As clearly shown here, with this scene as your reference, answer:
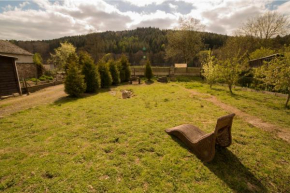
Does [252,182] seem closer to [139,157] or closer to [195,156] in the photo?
[195,156]

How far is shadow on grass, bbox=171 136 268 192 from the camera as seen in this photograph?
2525 millimetres

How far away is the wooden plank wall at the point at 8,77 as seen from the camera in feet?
33.0

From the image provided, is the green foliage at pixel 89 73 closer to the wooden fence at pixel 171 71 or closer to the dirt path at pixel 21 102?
the dirt path at pixel 21 102

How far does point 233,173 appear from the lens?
2832 millimetres

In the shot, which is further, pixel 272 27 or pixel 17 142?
pixel 272 27

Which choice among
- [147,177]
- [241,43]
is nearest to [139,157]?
[147,177]

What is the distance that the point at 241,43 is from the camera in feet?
88.3

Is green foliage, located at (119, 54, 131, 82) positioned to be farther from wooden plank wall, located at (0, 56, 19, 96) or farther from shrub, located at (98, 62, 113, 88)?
wooden plank wall, located at (0, 56, 19, 96)

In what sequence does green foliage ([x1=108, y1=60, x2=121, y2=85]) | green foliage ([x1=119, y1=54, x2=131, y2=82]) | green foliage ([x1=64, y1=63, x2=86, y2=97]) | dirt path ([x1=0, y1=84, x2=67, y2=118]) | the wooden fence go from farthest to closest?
1. the wooden fence
2. green foliage ([x1=119, y1=54, x2=131, y2=82])
3. green foliage ([x1=108, y1=60, x2=121, y2=85])
4. green foliage ([x1=64, y1=63, x2=86, y2=97])
5. dirt path ([x1=0, y1=84, x2=67, y2=118])

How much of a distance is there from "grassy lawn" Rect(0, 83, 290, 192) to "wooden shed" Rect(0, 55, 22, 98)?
7.71 meters

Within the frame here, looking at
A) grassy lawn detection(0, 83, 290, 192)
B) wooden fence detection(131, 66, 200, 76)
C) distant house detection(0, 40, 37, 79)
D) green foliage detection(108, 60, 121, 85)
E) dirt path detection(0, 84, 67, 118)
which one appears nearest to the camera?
grassy lawn detection(0, 83, 290, 192)

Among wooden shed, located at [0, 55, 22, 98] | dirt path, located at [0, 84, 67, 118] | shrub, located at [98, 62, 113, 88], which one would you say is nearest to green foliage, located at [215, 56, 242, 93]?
shrub, located at [98, 62, 113, 88]

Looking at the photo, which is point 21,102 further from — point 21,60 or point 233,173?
point 21,60

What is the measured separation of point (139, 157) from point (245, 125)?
15.3ft
